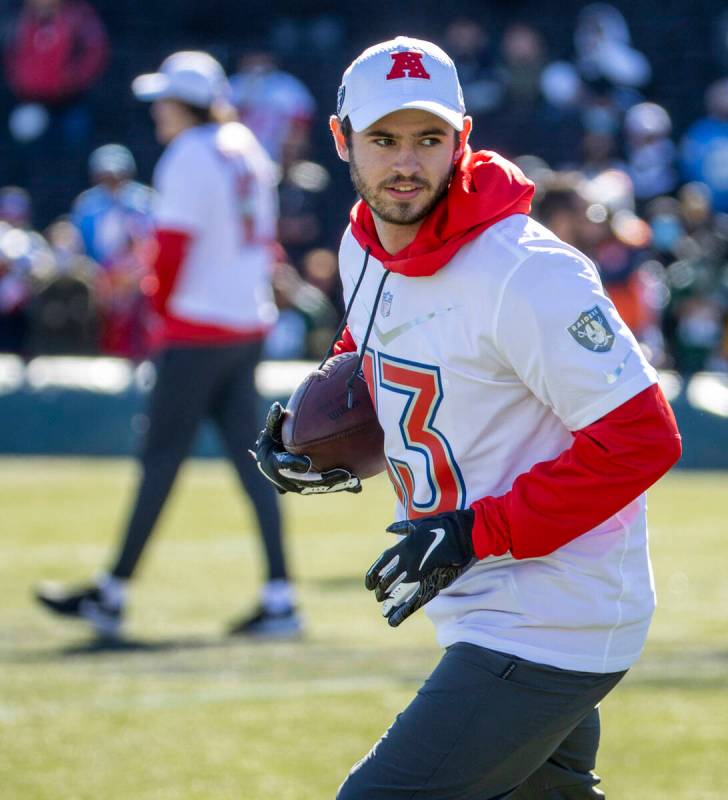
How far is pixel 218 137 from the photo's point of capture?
6.93 metres


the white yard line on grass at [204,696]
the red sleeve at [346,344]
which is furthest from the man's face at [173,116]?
the red sleeve at [346,344]

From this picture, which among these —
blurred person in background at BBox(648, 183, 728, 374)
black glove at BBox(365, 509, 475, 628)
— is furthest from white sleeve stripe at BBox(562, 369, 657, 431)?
blurred person in background at BBox(648, 183, 728, 374)

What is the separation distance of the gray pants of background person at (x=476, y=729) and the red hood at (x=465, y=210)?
0.76 metres

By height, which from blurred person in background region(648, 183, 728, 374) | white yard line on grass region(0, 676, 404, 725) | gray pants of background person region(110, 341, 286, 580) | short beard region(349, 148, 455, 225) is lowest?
blurred person in background region(648, 183, 728, 374)

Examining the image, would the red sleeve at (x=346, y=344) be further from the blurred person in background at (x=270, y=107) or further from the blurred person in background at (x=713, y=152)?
the blurred person in background at (x=713, y=152)

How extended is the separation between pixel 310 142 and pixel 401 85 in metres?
15.4

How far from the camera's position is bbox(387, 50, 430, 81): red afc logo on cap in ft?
10.7

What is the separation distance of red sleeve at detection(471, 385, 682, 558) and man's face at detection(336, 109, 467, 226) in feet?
1.83

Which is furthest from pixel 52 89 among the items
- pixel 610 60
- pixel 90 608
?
pixel 90 608

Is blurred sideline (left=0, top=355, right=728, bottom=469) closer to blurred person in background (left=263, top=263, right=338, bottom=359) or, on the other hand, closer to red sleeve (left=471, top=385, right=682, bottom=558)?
blurred person in background (left=263, top=263, right=338, bottom=359)

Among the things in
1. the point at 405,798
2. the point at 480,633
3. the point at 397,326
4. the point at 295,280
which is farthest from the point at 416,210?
the point at 295,280

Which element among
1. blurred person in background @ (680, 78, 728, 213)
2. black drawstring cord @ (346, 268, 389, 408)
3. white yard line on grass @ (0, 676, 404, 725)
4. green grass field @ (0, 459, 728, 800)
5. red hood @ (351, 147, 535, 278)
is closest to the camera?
red hood @ (351, 147, 535, 278)

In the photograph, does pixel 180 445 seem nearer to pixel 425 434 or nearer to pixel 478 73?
pixel 425 434

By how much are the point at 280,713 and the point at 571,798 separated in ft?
7.33
